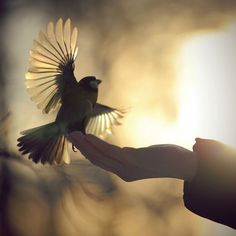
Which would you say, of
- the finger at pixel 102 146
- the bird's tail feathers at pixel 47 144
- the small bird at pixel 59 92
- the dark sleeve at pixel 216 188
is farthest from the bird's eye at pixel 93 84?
the dark sleeve at pixel 216 188

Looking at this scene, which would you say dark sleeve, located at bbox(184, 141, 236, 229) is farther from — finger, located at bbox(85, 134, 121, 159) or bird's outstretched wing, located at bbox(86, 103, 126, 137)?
bird's outstretched wing, located at bbox(86, 103, 126, 137)

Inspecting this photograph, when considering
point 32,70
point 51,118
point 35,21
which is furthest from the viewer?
point 35,21

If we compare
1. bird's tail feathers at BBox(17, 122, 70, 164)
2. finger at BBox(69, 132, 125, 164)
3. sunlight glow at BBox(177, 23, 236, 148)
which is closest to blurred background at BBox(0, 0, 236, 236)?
sunlight glow at BBox(177, 23, 236, 148)

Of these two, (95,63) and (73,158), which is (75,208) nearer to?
(73,158)

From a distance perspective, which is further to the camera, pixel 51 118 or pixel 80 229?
pixel 80 229

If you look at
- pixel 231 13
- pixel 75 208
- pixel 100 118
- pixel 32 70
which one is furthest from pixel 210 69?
pixel 75 208

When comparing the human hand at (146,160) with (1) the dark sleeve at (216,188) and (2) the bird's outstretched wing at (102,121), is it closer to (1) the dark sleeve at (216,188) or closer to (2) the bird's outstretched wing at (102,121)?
(1) the dark sleeve at (216,188)
